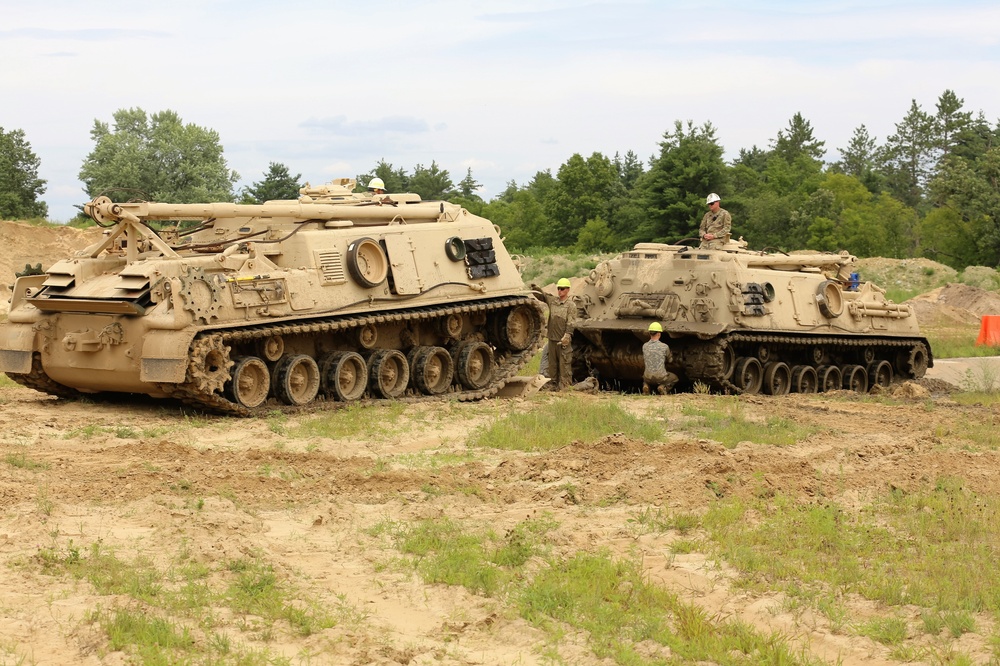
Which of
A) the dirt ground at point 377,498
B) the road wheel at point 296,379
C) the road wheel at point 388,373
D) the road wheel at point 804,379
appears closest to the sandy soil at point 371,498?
the dirt ground at point 377,498

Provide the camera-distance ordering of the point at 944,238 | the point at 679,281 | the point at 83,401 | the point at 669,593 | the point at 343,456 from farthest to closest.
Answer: the point at 944,238 < the point at 679,281 < the point at 83,401 < the point at 343,456 < the point at 669,593

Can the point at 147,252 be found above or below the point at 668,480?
above

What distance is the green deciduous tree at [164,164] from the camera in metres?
51.7

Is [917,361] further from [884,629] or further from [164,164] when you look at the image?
[164,164]

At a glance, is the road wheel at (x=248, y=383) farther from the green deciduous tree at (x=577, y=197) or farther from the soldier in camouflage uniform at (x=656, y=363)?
the green deciduous tree at (x=577, y=197)

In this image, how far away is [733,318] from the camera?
20.2 metres

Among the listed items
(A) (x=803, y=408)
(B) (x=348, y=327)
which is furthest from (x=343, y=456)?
(A) (x=803, y=408)

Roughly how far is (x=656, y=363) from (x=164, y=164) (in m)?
38.7

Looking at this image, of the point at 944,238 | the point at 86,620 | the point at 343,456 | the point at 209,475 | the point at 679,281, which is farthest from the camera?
the point at 944,238

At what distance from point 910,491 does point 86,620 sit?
6.83 metres

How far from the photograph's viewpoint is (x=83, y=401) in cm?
Answer: 1664

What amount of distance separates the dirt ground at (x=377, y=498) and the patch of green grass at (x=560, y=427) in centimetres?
29

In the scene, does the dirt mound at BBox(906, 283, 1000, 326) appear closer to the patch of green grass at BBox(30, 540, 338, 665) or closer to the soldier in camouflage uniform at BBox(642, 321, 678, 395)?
the soldier in camouflage uniform at BBox(642, 321, 678, 395)

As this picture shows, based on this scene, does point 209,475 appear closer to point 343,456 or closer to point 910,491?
point 343,456
